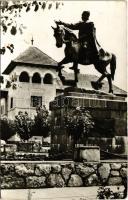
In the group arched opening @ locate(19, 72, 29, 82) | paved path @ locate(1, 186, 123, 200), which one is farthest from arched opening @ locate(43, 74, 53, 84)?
paved path @ locate(1, 186, 123, 200)

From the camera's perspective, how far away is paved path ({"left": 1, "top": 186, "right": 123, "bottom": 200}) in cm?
306

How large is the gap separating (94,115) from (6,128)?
0.63 metres

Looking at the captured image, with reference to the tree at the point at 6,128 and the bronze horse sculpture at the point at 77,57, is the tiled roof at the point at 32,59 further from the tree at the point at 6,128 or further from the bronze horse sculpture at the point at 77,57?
the tree at the point at 6,128

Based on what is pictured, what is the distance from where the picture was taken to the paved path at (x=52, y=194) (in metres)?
3.06

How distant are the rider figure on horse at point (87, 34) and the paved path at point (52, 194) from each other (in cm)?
95

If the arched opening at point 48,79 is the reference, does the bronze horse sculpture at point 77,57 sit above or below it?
above

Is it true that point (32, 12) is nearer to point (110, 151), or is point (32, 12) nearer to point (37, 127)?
point (37, 127)

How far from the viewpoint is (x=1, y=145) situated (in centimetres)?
308

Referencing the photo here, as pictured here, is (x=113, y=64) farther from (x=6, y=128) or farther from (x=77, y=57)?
(x=6, y=128)

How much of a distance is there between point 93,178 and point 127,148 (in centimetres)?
34

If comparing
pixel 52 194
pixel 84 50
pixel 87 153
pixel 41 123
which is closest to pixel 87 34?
pixel 84 50

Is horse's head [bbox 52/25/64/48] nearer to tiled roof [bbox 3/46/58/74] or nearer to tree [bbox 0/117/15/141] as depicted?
tiled roof [bbox 3/46/58/74]

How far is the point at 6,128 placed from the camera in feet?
10.2

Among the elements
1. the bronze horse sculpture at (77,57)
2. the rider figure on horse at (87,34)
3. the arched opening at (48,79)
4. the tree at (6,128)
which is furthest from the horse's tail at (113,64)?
the tree at (6,128)
